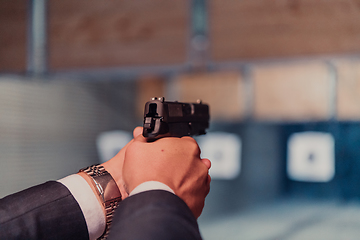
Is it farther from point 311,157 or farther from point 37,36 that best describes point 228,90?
point 37,36

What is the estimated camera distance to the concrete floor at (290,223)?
1599 millimetres

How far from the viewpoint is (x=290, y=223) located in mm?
1753

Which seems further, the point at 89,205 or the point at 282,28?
the point at 282,28

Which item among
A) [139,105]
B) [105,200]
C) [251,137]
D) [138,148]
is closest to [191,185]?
[138,148]

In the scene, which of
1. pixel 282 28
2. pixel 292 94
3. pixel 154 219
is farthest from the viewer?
pixel 292 94

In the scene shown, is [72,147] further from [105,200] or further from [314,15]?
[314,15]

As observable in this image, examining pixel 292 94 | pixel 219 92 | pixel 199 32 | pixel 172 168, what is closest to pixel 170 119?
pixel 172 168

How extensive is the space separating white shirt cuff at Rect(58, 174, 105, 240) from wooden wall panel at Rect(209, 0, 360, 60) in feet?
4.08

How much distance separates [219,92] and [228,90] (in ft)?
0.25

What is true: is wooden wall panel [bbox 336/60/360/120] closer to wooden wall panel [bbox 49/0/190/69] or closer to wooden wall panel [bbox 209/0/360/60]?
wooden wall panel [bbox 209/0/360/60]

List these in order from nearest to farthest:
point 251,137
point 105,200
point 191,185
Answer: point 191,185
point 105,200
point 251,137

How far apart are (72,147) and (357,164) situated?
196 centimetres

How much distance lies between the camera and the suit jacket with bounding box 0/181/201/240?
1.15ft

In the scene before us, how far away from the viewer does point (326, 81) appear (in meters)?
1.79
